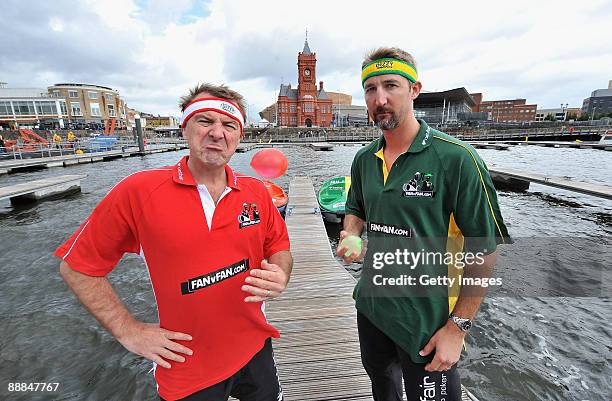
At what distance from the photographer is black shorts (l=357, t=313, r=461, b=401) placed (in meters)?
1.83

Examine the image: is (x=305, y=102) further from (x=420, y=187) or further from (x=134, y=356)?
(x=420, y=187)

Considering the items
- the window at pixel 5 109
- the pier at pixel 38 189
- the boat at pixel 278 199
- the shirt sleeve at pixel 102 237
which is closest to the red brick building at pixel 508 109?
the boat at pixel 278 199

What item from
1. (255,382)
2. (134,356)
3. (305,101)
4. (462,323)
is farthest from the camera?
(305,101)

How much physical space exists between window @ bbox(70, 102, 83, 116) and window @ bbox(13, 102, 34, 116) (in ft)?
33.2

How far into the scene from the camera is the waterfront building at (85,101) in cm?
7844

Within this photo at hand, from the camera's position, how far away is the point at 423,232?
184cm

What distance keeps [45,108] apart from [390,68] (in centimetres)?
9870

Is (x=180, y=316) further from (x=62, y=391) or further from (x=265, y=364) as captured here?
(x=62, y=391)

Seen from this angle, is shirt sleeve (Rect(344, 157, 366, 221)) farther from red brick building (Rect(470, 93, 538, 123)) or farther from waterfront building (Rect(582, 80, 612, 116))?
waterfront building (Rect(582, 80, 612, 116))

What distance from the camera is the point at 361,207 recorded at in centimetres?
252

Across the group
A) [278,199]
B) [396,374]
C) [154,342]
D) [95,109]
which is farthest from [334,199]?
[95,109]

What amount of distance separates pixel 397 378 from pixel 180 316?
5.80 feet

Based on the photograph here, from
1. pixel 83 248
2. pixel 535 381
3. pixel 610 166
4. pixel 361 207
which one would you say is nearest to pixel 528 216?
pixel 535 381

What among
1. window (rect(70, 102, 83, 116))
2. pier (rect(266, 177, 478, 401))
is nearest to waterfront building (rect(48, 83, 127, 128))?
window (rect(70, 102, 83, 116))
